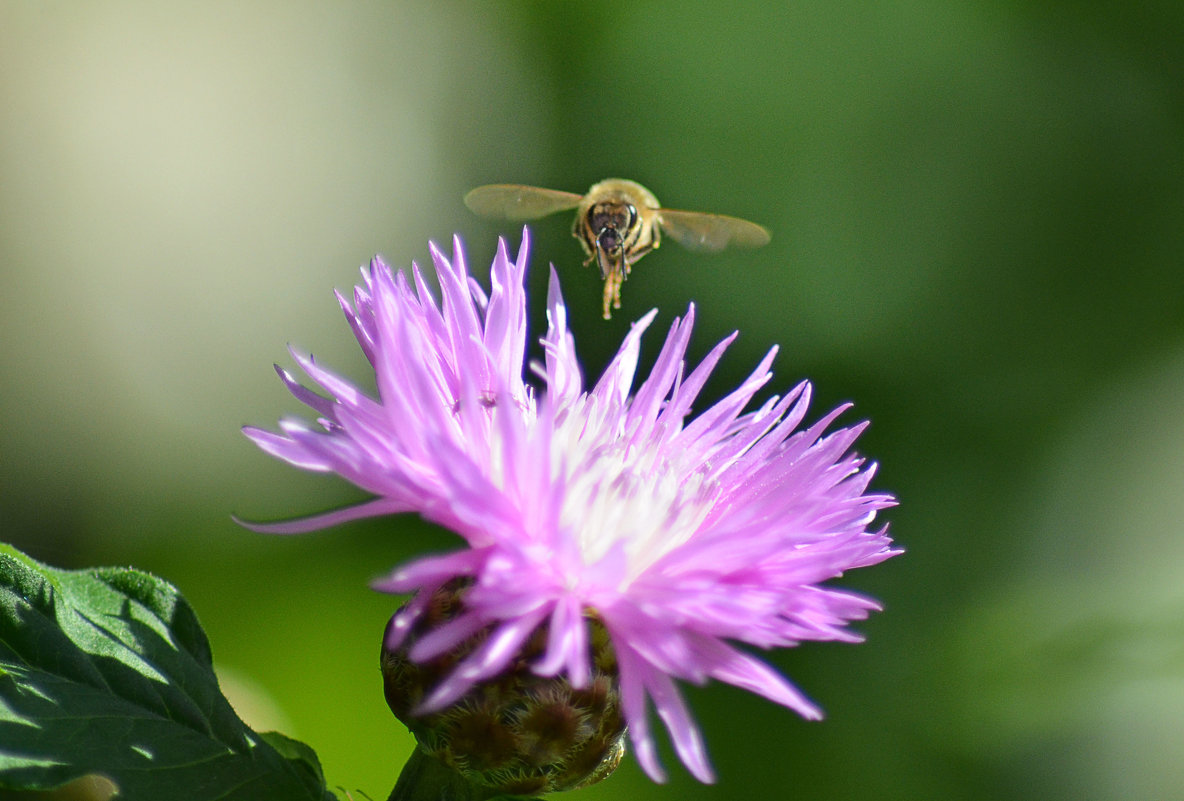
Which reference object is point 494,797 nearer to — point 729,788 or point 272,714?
point 272,714

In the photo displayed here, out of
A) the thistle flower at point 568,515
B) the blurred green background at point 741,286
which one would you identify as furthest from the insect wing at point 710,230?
the blurred green background at point 741,286

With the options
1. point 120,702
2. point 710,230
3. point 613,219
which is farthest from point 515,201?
point 120,702

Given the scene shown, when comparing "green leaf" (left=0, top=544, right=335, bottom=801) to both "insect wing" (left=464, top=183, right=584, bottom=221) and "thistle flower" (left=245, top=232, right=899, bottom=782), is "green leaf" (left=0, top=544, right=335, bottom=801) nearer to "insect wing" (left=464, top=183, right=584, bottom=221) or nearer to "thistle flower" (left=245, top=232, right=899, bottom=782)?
"thistle flower" (left=245, top=232, right=899, bottom=782)

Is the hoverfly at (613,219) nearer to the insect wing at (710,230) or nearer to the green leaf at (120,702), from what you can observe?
the insect wing at (710,230)

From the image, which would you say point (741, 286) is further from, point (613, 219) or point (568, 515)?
point (568, 515)

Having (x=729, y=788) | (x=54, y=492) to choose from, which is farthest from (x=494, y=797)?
(x=54, y=492)

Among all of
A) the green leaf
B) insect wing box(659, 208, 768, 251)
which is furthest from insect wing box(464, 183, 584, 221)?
the green leaf
